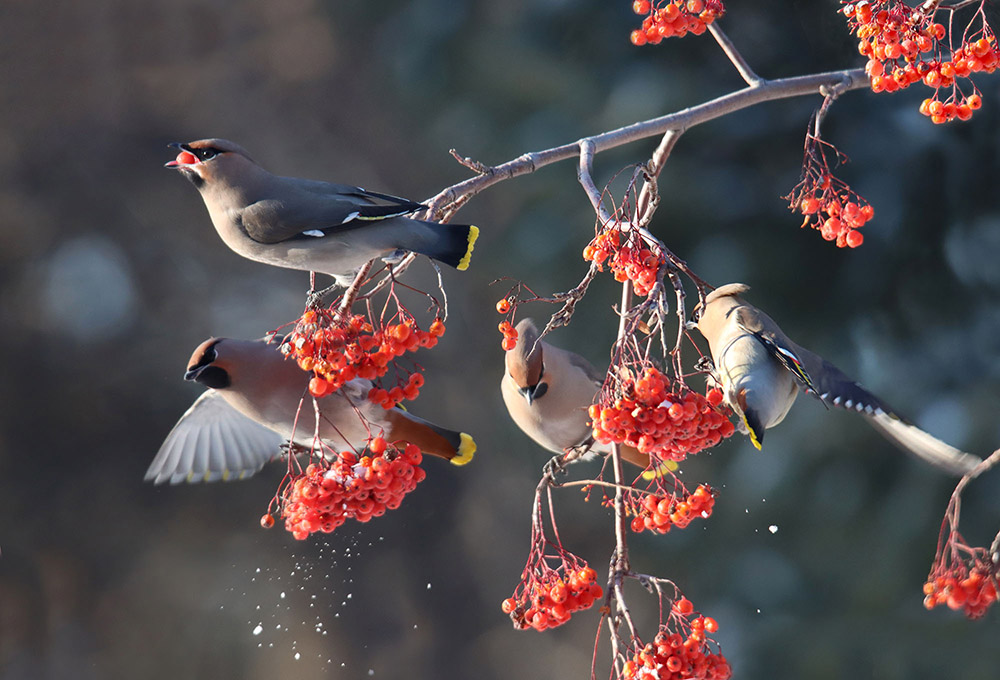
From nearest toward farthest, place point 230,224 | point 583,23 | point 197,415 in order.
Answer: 1. point 230,224
2. point 197,415
3. point 583,23

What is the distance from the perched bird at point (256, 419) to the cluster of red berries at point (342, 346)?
0.38 m

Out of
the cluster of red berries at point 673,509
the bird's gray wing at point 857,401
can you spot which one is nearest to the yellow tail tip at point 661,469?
the cluster of red berries at point 673,509

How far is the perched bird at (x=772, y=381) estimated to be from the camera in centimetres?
140

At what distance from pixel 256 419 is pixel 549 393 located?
1.77ft

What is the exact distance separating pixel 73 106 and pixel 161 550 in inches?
49.1

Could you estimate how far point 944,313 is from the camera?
2.35 m

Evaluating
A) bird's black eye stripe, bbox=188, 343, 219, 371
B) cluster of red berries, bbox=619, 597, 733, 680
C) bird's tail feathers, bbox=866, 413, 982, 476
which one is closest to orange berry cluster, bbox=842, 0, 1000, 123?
bird's tail feathers, bbox=866, 413, 982, 476

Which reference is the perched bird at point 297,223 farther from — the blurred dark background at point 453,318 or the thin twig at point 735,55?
the blurred dark background at point 453,318

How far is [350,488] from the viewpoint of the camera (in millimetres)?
1115

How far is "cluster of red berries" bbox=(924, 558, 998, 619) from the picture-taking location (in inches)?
53.6

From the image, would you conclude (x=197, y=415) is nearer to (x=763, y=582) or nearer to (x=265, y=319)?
(x=265, y=319)

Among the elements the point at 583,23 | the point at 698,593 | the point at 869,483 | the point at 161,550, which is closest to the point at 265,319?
the point at 161,550

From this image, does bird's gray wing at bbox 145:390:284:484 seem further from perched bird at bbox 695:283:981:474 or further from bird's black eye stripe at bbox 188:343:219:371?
perched bird at bbox 695:283:981:474

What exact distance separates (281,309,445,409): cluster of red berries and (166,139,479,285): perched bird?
7.1 inches
